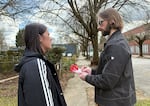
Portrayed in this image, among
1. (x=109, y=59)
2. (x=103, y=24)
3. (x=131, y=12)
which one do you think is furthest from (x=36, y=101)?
(x=131, y=12)

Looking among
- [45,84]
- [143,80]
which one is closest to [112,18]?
[45,84]

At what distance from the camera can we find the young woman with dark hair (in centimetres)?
284

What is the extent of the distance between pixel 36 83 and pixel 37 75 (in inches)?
2.8

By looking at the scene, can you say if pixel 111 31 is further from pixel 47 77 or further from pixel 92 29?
pixel 92 29

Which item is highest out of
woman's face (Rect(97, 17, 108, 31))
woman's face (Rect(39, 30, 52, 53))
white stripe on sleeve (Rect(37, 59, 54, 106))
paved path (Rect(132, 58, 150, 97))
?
woman's face (Rect(97, 17, 108, 31))

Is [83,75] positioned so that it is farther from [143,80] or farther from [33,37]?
[143,80]

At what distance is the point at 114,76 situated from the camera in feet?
10.9

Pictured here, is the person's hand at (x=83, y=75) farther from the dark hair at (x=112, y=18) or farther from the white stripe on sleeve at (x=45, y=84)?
the white stripe on sleeve at (x=45, y=84)

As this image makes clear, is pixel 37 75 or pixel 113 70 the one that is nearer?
pixel 37 75

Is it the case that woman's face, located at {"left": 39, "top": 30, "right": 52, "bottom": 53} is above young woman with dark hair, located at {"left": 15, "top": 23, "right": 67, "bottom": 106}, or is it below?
above

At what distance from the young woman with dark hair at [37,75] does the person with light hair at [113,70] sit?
553 mm

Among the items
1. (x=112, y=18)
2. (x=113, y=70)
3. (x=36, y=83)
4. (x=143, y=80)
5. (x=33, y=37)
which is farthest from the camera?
(x=143, y=80)

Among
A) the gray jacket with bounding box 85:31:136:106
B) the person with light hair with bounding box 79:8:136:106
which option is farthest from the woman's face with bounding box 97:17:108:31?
the gray jacket with bounding box 85:31:136:106

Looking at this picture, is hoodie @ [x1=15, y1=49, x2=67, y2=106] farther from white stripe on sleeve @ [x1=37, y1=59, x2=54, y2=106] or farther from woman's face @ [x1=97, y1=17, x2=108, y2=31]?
woman's face @ [x1=97, y1=17, x2=108, y2=31]
